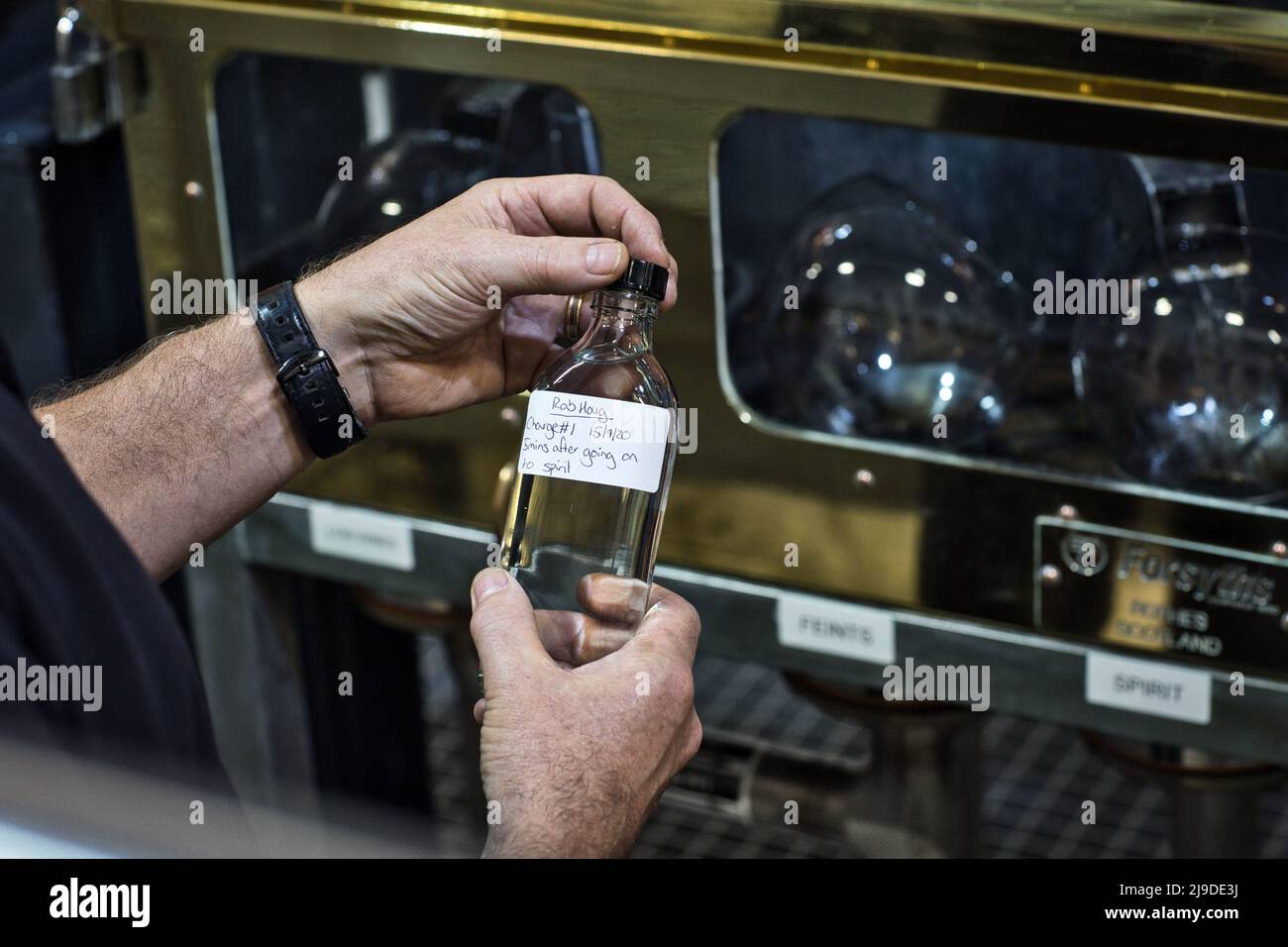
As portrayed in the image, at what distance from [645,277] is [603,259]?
0.03m

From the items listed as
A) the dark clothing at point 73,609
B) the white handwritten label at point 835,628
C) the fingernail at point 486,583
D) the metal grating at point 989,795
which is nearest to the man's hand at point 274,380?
the fingernail at point 486,583

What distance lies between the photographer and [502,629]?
32.7 inches

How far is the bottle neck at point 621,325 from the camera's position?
93cm

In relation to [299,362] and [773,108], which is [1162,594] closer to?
[773,108]

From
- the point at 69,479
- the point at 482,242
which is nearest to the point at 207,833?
the point at 69,479

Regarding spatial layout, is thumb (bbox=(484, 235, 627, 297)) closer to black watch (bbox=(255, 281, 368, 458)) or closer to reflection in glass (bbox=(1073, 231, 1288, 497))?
black watch (bbox=(255, 281, 368, 458))

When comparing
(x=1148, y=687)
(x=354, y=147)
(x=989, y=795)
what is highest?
(x=354, y=147)

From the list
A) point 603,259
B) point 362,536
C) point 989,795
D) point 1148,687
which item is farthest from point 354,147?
point 989,795

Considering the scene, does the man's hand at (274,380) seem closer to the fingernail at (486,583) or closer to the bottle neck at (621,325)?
the bottle neck at (621,325)

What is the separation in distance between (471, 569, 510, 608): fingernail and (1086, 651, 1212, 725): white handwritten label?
525 mm

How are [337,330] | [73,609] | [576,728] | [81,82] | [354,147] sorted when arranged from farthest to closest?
[354,147]
[81,82]
[337,330]
[576,728]
[73,609]

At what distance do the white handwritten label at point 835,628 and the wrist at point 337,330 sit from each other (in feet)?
1.35

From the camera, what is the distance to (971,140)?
132 cm
